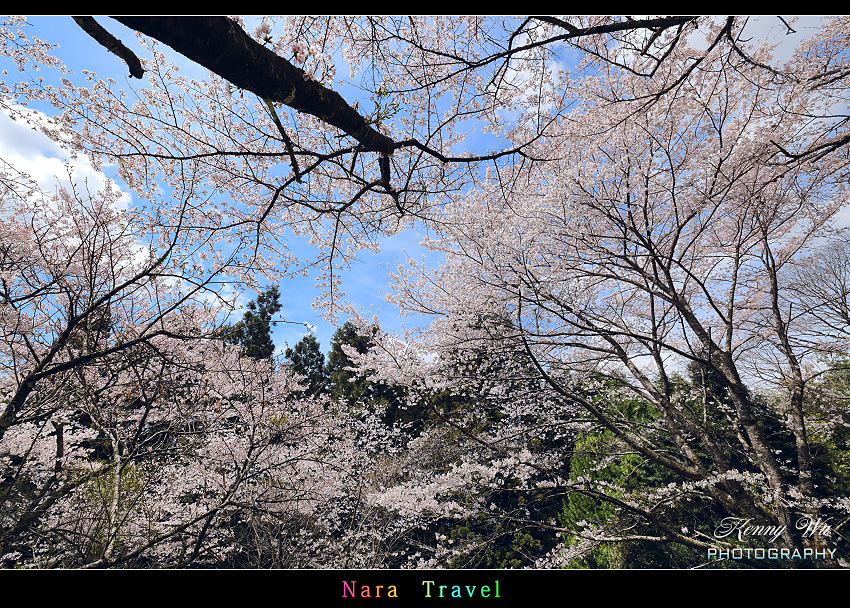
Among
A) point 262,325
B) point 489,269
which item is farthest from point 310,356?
point 489,269

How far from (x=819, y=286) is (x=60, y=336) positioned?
642 cm

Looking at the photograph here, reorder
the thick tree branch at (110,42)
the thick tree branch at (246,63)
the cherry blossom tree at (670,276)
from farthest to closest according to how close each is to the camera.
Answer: the cherry blossom tree at (670,276) → the thick tree branch at (110,42) → the thick tree branch at (246,63)

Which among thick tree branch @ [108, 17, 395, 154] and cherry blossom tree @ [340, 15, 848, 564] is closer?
thick tree branch @ [108, 17, 395, 154]

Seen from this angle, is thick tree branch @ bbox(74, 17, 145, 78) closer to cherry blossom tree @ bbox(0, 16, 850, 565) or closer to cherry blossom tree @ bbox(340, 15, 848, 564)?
cherry blossom tree @ bbox(0, 16, 850, 565)

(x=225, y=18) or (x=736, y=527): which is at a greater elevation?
(x=225, y=18)

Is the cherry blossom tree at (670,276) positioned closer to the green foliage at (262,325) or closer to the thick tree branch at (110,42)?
the thick tree branch at (110,42)

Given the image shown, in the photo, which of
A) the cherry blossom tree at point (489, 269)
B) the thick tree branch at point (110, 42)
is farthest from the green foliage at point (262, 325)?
the thick tree branch at point (110, 42)

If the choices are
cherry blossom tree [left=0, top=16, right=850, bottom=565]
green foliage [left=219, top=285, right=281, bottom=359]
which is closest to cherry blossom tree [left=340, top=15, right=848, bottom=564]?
cherry blossom tree [left=0, top=16, right=850, bottom=565]

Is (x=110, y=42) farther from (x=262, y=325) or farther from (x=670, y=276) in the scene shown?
(x=262, y=325)

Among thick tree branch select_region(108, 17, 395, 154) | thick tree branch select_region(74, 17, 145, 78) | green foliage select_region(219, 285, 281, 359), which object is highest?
green foliage select_region(219, 285, 281, 359)
